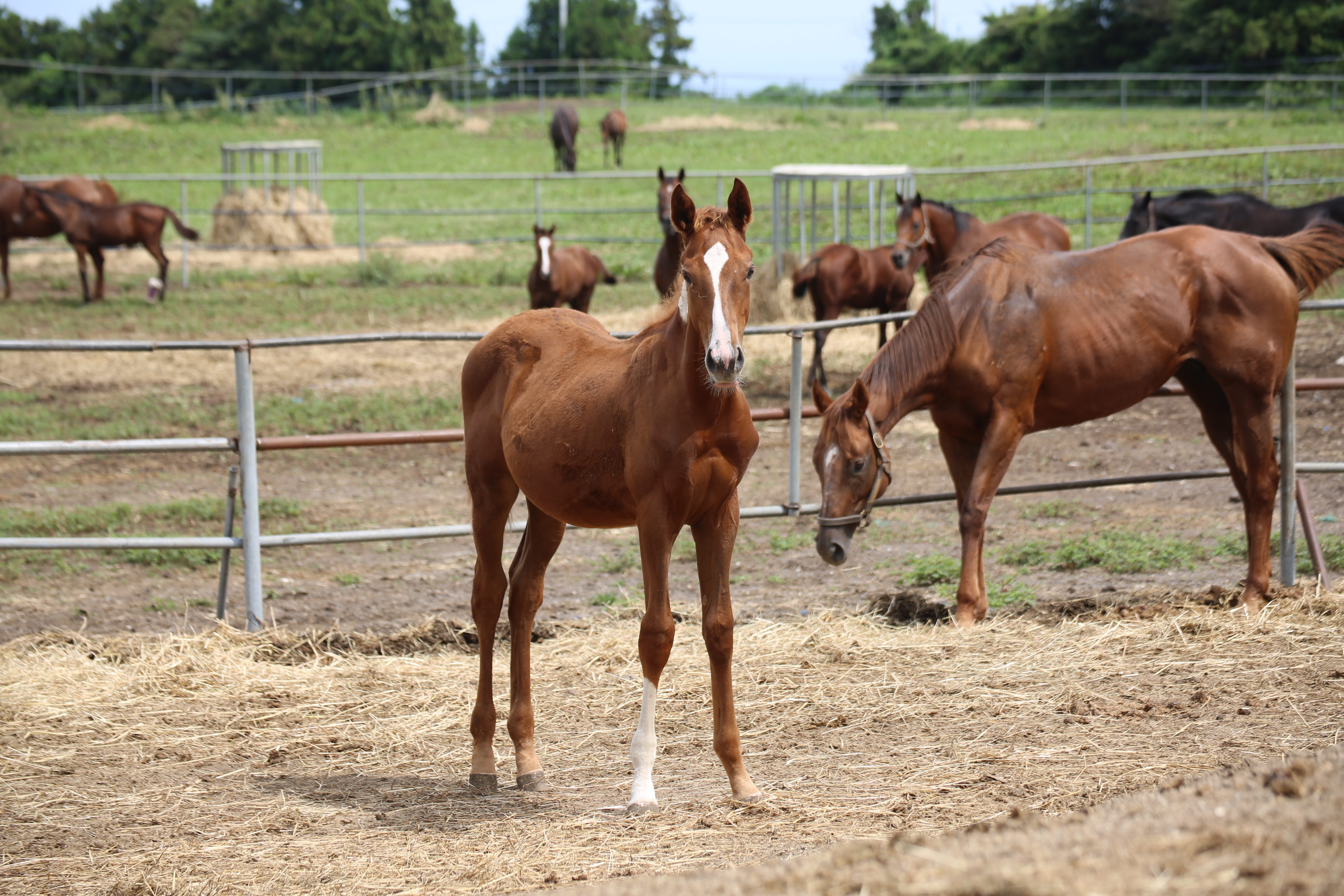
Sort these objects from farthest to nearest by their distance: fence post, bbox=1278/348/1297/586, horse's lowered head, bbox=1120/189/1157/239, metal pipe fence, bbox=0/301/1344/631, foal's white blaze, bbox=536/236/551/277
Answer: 1. foal's white blaze, bbox=536/236/551/277
2. horse's lowered head, bbox=1120/189/1157/239
3. fence post, bbox=1278/348/1297/586
4. metal pipe fence, bbox=0/301/1344/631

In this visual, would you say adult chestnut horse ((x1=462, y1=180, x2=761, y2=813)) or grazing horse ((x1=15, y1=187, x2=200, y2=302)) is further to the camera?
grazing horse ((x1=15, y1=187, x2=200, y2=302))

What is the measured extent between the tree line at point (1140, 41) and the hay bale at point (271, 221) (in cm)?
2553

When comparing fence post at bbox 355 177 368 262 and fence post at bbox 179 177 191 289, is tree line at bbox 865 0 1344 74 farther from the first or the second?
fence post at bbox 179 177 191 289

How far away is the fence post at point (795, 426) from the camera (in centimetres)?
541

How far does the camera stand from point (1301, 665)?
428 centimetres

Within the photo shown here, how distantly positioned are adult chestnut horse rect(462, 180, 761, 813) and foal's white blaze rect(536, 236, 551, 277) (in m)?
8.82

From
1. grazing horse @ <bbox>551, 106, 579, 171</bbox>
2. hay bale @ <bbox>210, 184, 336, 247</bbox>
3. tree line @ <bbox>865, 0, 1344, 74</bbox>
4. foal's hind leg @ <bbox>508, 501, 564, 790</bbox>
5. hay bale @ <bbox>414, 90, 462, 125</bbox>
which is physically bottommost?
Result: foal's hind leg @ <bbox>508, 501, 564, 790</bbox>

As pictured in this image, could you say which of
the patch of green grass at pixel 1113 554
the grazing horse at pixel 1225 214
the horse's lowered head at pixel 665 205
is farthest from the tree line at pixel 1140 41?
the patch of green grass at pixel 1113 554

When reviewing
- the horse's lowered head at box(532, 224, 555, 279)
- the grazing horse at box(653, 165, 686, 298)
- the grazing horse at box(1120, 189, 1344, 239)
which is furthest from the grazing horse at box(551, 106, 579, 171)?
the grazing horse at box(1120, 189, 1344, 239)

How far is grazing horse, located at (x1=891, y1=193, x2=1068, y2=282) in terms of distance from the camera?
11305mm

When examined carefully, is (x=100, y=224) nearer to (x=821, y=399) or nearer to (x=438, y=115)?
(x=821, y=399)

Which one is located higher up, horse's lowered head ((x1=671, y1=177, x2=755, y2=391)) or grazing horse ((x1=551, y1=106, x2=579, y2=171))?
grazing horse ((x1=551, y1=106, x2=579, y2=171))

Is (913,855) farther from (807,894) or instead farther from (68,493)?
(68,493)

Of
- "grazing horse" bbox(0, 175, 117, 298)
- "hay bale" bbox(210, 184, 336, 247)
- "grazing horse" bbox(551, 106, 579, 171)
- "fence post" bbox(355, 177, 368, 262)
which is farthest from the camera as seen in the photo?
"grazing horse" bbox(551, 106, 579, 171)
